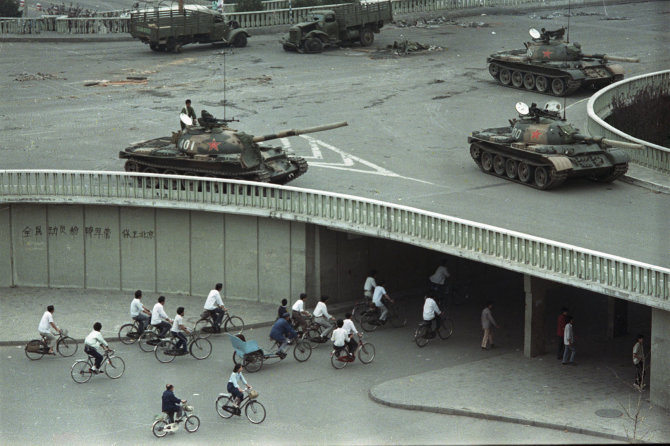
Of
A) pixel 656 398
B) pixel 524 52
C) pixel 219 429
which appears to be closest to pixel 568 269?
pixel 656 398

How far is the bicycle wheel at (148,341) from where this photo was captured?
39.2 meters

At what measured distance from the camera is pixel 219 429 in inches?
1329

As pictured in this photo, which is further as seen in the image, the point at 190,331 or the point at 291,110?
the point at 291,110

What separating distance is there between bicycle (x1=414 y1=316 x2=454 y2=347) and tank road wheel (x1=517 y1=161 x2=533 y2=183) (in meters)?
6.96

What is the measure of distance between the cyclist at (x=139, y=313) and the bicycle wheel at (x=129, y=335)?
0.90 ft

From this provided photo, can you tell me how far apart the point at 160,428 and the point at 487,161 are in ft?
59.4

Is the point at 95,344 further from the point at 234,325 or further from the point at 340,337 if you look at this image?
the point at 340,337

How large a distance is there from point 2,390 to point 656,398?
17.1 meters

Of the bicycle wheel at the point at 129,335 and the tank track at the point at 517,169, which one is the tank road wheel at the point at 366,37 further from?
the bicycle wheel at the point at 129,335

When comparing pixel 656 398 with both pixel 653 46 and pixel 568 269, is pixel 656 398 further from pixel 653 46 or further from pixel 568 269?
pixel 653 46

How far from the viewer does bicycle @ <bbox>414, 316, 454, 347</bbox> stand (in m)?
39.7

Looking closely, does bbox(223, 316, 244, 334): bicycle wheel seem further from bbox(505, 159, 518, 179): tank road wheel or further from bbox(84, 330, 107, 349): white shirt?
bbox(505, 159, 518, 179): tank road wheel

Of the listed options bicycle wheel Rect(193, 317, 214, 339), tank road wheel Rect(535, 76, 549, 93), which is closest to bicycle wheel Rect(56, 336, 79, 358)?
bicycle wheel Rect(193, 317, 214, 339)

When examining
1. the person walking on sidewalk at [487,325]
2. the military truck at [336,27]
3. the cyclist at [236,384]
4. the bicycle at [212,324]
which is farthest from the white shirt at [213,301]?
the military truck at [336,27]
